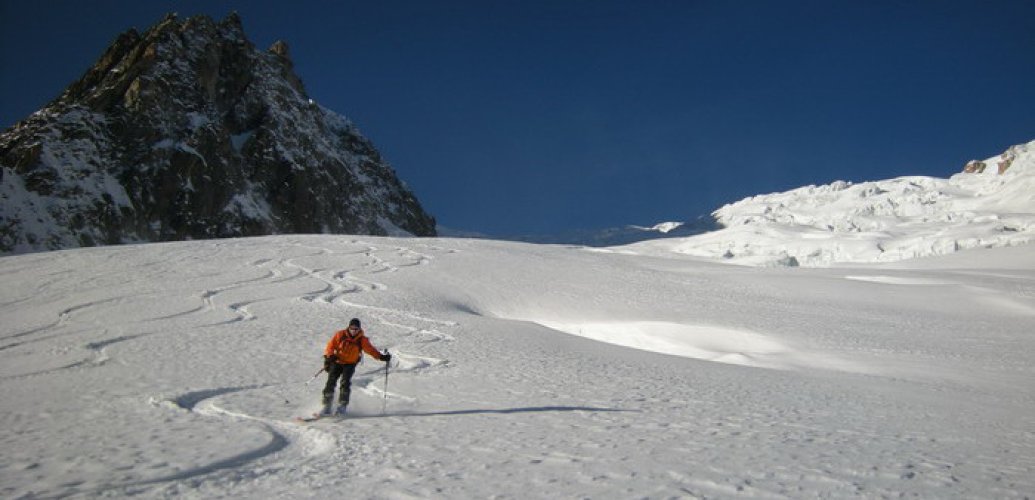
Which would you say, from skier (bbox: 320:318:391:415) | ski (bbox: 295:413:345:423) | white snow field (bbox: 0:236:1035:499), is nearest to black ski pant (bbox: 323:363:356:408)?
skier (bbox: 320:318:391:415)

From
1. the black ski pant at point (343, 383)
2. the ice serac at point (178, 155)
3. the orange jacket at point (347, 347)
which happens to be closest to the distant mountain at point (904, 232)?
the orange jacket at point (347, 347)

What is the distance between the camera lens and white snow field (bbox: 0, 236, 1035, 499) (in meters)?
6.01

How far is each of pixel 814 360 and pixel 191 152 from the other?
11888cm

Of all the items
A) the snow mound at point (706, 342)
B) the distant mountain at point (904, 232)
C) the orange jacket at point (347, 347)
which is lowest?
the snow mound at point (706, 342)

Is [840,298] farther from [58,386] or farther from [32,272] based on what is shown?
[32,272]

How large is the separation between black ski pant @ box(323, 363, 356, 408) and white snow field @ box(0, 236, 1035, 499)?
1.14ft

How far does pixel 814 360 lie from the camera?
17141 mm

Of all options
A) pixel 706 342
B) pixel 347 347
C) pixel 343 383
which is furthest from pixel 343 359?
pixel 706 342

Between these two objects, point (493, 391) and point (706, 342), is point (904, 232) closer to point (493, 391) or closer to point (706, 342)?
point (706, 342)

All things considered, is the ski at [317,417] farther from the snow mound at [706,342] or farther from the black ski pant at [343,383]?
the snow mound at [706,342]

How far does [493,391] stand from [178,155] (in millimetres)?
119672

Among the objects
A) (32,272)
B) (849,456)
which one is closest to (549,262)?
(32,272)

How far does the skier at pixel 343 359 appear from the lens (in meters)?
8.63

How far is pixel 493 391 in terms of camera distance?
33.8 feet
